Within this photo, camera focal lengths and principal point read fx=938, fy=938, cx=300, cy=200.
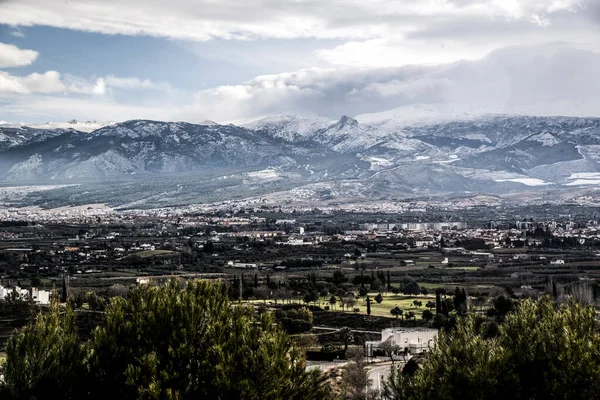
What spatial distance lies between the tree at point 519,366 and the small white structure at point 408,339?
2199cm

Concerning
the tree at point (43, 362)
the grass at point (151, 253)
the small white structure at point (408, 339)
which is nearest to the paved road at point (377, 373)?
the small white structure at point (408, 339)

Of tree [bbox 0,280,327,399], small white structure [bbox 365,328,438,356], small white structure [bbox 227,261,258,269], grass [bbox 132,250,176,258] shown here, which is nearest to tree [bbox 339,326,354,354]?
small white structure [bbox 365,328,438,356]

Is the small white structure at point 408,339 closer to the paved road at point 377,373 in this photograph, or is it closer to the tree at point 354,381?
the paved road at point 377,373

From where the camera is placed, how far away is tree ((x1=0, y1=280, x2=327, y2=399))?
76.5ft

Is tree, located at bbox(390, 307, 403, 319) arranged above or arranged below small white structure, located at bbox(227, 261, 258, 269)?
above

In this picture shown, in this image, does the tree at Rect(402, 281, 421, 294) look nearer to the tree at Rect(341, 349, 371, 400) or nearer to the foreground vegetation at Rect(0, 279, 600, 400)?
the tree at Rect(341, 349, 371, 400)

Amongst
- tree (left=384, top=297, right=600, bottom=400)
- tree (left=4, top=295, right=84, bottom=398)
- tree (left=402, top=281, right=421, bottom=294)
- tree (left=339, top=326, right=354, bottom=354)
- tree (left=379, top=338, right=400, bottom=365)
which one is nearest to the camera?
tree (left=384, top=297, right=600, bottom=400)

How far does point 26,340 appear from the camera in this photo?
973 inches

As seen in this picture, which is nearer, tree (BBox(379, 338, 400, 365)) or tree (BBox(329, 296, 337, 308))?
tree (BBox(379, 338, 400, 365))

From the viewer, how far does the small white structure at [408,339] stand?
48.0 m

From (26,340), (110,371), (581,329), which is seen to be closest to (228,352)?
(110,371)

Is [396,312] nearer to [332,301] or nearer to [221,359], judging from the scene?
[332,301]

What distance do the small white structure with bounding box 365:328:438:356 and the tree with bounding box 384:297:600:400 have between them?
866 inches

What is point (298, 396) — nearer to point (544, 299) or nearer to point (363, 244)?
point (544, 299)
